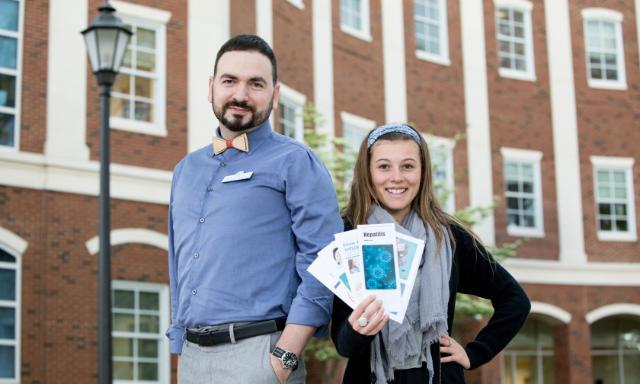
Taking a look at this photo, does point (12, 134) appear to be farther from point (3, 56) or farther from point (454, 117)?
point (454, 117)

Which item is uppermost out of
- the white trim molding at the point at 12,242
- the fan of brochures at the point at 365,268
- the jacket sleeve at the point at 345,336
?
the white trim molding at the point at 12,242

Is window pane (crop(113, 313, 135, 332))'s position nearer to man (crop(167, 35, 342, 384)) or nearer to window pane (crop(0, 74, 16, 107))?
window pane (crop(0, 74, 16, 107))

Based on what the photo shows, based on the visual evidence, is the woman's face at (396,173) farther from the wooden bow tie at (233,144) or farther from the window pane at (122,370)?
the window pane at (122,370)

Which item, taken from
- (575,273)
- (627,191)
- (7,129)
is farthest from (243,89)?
(627,191)

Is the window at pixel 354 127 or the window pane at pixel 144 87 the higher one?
the window at pixel 354 127

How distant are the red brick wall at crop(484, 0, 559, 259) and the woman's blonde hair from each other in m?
18.8

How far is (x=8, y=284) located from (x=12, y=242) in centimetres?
56

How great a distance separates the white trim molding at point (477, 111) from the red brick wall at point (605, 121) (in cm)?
262

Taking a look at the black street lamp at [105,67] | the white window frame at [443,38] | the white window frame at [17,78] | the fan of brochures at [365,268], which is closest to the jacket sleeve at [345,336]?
the fan of brochures at [365,268]

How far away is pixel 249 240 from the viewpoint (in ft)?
13.3

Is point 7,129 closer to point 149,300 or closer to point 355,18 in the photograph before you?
point 149,300

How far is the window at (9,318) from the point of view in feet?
45.4

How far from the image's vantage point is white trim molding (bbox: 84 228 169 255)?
1480 centimetres

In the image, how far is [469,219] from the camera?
57.7 ft
